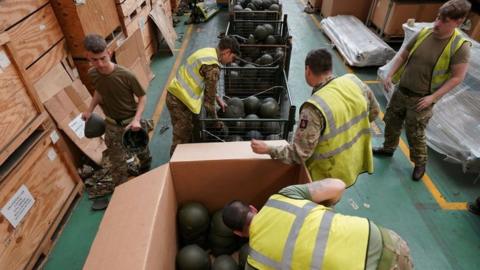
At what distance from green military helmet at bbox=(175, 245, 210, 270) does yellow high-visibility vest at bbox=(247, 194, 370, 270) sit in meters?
0.93

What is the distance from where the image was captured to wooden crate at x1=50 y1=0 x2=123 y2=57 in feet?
11.8

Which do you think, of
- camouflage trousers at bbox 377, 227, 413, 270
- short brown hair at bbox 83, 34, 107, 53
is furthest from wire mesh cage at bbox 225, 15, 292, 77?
camouflage trousers at bbox 377, 227, 413, 270

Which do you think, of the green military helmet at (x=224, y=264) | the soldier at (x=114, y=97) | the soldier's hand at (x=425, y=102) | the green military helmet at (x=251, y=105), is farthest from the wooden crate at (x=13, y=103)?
the soldier's hand at (x=425, y=102)

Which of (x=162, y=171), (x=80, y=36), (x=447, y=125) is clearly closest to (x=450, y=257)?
(x=447, y=125)

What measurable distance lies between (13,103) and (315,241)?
279 centimetres

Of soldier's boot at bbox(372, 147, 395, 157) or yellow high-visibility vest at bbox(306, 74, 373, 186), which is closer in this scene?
yellow high-visibility vest at bbox(306, 74, 373, 186)

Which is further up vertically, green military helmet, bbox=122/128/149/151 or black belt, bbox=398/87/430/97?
black belt, bbox=398/87/430/97

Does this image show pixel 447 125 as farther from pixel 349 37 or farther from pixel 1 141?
pixel 1 141

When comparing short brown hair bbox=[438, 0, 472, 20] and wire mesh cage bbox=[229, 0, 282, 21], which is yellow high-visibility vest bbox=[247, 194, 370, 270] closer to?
short brown hair bbox=[438, 0, 472, 20]

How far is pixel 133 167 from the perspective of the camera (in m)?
3.80

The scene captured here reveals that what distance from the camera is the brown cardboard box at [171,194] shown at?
5.43 ft

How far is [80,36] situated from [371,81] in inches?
206

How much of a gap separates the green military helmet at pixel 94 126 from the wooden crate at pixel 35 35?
2.61 ft

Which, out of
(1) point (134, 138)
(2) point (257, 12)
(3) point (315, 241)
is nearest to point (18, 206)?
(1) point (134, 138)
